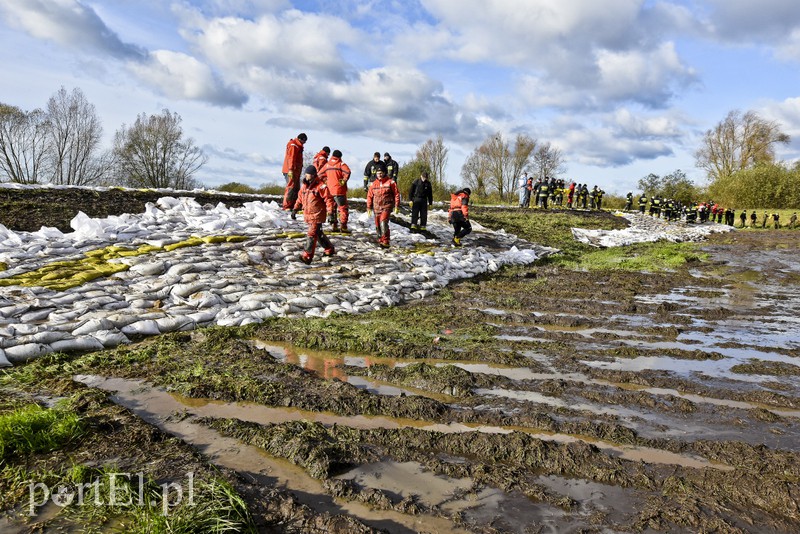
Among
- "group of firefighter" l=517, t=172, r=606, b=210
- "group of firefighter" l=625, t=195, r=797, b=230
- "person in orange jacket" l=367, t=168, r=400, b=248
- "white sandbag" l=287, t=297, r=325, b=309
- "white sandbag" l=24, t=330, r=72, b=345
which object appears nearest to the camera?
"white sandbag" l=24, t=330, r=72, b=345

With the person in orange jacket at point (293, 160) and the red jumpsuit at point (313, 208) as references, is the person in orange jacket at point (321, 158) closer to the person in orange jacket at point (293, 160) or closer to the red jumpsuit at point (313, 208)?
the person in orange jacket at point (293, 160)

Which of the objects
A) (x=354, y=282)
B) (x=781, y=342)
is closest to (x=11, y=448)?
(x=354, y=282)

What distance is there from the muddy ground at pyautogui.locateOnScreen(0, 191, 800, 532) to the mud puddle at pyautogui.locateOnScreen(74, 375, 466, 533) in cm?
1

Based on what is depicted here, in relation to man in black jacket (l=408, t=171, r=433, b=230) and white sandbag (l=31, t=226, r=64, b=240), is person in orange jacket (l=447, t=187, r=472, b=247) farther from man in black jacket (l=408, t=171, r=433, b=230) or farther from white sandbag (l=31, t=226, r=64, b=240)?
white sandbag (l=31, t=226, r=64, b=240)

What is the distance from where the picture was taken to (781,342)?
5.91 meters

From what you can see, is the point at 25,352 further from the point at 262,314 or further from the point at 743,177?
the point at 743,177

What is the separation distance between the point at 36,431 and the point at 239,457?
4.22 feet

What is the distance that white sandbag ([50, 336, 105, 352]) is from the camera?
16.8ft

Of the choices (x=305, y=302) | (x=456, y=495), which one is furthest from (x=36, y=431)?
(x=305, y=302)

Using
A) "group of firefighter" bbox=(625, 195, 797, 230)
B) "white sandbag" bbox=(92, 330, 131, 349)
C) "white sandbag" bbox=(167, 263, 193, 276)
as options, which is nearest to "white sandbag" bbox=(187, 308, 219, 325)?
"white sandbag" bbox=(92, 330, 131, 349)

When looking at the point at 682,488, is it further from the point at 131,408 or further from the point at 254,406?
the point at 131,408

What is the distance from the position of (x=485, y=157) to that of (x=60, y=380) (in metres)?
41.6

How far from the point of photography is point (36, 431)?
10.3 feet

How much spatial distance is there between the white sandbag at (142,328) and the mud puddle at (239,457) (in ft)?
4.15
